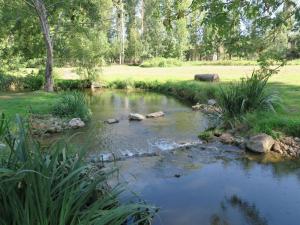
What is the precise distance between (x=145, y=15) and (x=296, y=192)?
49555mm

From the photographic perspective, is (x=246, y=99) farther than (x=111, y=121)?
No

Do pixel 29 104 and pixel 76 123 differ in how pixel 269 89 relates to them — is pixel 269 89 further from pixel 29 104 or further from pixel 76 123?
pixel 29 104

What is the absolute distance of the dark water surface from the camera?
6.11 m

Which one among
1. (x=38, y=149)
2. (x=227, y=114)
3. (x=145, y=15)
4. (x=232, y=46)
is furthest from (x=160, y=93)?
(x=145, y=15)

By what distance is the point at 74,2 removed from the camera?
1939cm

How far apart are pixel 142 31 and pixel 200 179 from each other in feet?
159

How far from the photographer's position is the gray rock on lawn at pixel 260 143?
30.9 feet

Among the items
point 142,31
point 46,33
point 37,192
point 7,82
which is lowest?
point 7,82

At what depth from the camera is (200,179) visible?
7.74 metres

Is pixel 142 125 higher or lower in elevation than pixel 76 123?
lower

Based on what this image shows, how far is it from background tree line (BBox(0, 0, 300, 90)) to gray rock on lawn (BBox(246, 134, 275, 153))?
2565mm

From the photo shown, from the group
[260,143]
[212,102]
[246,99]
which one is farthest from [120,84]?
[260,143]

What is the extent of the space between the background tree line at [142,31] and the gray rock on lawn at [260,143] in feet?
8.41

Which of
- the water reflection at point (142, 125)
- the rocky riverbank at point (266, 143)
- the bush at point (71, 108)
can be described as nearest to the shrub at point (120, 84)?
the water reflection at point (142, 125)
